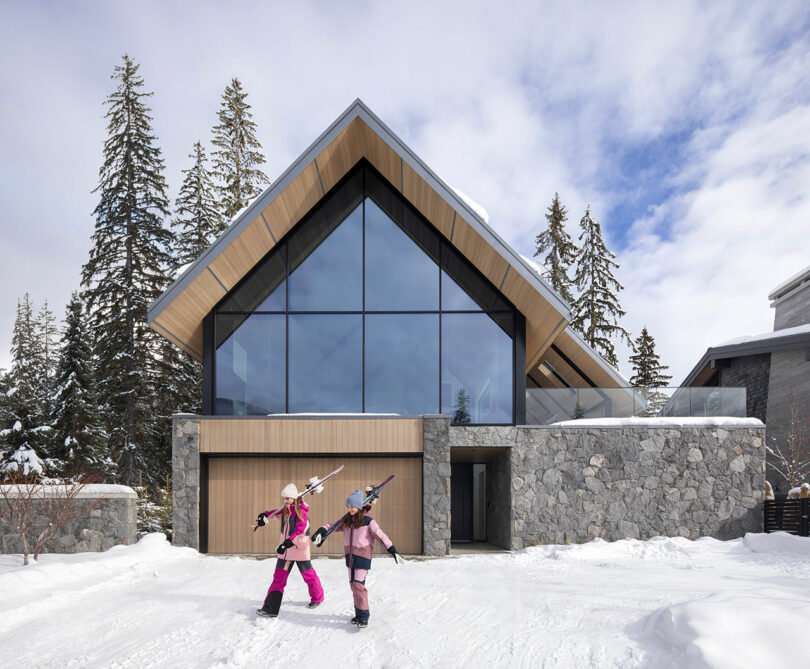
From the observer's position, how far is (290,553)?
269 inches

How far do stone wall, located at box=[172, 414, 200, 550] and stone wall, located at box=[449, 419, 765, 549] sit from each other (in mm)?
5344

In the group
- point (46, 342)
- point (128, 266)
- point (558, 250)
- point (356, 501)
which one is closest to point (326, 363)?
point (356, 501)

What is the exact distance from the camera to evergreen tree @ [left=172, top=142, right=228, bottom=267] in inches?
1043

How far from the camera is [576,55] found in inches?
455

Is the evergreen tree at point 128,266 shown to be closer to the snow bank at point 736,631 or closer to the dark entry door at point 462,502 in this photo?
the dark entry door at point 462,502

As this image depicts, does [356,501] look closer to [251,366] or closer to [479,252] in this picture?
[251,366]

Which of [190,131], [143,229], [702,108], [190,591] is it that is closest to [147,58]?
[190,131]

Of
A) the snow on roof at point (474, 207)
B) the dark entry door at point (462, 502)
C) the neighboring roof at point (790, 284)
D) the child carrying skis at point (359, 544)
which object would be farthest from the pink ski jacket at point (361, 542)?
the neighboring roof at point (790, 284)

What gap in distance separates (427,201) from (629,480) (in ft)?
23.8

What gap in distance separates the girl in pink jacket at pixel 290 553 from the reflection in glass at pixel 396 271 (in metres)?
6.48

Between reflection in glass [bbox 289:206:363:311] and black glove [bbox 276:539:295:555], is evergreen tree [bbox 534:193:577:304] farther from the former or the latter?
black glove [bbox 276:539:295:555]

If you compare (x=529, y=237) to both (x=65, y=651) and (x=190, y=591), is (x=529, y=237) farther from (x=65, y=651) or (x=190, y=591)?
(x=65, y=651)

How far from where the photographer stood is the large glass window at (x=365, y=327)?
12609 mm

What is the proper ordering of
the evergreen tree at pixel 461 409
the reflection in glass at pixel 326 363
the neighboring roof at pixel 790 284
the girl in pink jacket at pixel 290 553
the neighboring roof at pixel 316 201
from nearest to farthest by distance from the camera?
the girl in pink jacket at pixel 290 553 < the neighboring roof at pixel 316 201 < the reflection in glass at pixel 326 363 < the evergreen tree at pixel 461 409 < the neighboring roof at pixel 790 284
